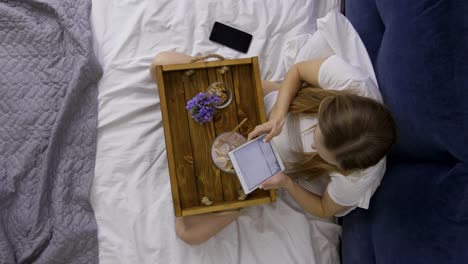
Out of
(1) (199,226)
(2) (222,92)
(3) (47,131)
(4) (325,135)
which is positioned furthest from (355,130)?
(3) (47,131)

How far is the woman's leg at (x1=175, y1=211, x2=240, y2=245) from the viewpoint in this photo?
117 centimetres

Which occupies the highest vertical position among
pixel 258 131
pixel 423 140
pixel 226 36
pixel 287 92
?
pixel 226 36

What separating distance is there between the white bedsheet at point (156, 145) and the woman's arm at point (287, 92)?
182 millimetres

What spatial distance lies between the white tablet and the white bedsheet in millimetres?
216

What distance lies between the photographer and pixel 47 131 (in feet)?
4.00

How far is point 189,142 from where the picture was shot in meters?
1.13

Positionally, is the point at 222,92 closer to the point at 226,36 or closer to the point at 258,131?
the point at 258,131

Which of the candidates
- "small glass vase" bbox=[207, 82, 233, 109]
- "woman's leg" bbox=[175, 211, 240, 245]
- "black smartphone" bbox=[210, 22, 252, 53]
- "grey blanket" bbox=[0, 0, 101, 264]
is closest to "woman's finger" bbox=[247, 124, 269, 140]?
"small glass vase" bbox=[207, 82, 233, 109]

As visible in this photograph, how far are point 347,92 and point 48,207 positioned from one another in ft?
3.05

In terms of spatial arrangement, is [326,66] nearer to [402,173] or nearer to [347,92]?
[347,92]

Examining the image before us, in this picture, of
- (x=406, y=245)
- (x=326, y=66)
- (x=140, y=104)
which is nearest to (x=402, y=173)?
(x=406, y=245)

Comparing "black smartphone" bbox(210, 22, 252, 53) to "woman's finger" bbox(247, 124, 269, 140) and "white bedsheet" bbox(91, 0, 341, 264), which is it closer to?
"white bedsheet" bbox(91, 0, 341, 264)

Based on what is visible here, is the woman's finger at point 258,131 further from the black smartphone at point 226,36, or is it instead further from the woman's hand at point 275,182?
the black smartphone at point 226,36

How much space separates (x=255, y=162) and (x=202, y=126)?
187 millimetres
